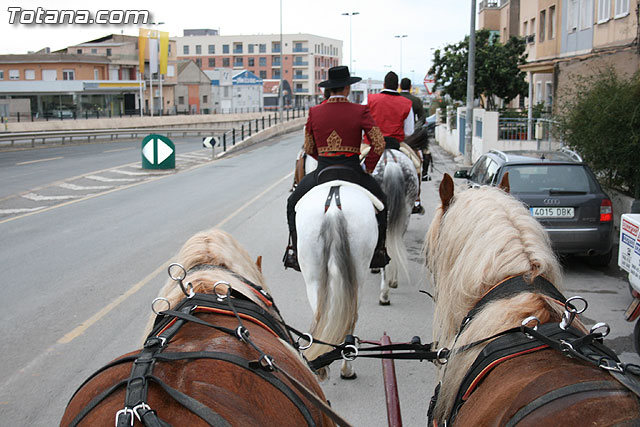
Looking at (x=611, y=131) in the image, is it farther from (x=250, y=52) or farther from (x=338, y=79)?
(x=250, y=52)

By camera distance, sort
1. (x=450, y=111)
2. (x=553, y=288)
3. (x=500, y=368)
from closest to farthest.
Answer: (x=500, y=368)
(x=553, y=288)
(x=450, y=111)

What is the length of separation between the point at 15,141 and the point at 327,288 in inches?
1445

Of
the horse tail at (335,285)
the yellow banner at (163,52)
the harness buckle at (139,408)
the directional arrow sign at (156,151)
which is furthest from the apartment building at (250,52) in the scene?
the harness buckle at (139,408)

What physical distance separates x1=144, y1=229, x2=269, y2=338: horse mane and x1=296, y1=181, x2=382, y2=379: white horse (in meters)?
1.83

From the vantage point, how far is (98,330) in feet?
22.3

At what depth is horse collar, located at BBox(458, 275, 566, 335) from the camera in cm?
281

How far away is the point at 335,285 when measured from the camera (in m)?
5.59

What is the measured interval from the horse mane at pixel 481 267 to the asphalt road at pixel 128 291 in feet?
6.04

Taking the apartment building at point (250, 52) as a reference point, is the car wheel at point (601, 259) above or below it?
below

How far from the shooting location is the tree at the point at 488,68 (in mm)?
28438

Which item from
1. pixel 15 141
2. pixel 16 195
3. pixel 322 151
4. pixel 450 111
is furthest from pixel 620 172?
pixel 15 141

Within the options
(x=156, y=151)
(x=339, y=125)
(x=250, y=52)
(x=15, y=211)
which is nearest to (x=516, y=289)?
(x=339, y=125)

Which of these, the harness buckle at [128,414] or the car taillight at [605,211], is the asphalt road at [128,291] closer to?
the car taillight at [605,211]

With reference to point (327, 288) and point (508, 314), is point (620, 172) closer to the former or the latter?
point (327, 288)
